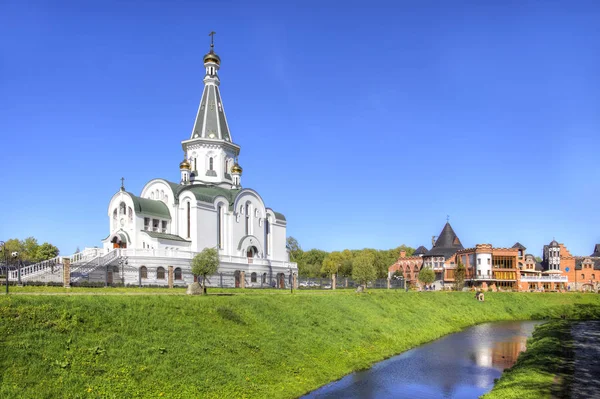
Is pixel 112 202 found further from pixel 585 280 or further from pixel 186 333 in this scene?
pixel 585 280

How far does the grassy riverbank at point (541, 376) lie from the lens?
1767 cm

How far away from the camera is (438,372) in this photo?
26.2m

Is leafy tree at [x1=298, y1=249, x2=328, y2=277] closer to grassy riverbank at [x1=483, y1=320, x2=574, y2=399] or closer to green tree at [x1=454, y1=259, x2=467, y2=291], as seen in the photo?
green tree at [x1=454, y1=259, x2=467, y2=291]

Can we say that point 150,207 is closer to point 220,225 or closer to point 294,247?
point 220,225

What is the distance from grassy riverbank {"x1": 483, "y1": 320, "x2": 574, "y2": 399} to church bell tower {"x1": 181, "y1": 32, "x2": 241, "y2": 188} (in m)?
46.8

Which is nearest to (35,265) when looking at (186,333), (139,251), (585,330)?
(139,251)

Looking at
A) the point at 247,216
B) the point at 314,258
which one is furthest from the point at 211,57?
the point at 314,258

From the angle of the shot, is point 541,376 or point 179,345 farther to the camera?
point 541,376

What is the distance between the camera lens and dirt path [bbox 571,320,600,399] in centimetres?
1766

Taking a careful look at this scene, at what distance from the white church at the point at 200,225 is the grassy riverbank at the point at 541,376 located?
3017 cm

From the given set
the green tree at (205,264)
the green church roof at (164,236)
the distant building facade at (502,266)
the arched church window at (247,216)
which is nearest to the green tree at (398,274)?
the distant building facade at (502,266)

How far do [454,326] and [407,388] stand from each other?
2523 cm

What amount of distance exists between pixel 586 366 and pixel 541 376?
12.4 feet

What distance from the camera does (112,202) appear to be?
5775 cm
